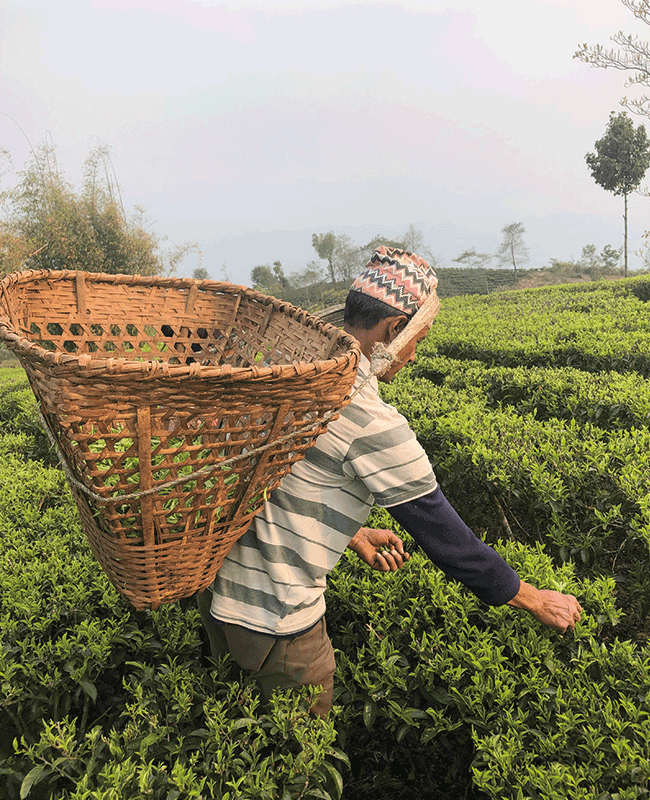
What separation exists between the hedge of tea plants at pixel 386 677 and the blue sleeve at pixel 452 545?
34 cm

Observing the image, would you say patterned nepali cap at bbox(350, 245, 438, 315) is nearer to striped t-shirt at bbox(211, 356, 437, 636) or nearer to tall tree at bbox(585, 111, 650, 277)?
striped t-shirt at bbox(211, 356, 437, 636)

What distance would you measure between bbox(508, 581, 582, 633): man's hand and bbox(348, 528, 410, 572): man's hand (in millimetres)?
450

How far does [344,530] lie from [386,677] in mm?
569

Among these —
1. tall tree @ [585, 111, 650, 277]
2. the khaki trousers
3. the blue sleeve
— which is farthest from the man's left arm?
tall tree @ [585, 111, 650, 277]

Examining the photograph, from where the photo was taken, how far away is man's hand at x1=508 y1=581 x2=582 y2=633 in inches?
62.1

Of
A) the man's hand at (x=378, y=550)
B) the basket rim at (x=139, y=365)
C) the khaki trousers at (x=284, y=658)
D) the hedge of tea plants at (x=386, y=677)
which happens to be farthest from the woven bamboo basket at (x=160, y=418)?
the man's hand at (x=378, y=550)

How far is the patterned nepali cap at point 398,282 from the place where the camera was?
5.14 ft

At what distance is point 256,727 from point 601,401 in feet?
9.84

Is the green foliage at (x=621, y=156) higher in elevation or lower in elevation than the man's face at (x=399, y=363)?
higher

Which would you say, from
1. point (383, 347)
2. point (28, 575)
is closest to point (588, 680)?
point (383, 347)

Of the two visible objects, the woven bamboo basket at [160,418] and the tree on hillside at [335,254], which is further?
the tree on hillside at [335,254]

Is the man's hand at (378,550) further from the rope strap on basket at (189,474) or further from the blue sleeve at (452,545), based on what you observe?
the rope strap on basket at (189,474)

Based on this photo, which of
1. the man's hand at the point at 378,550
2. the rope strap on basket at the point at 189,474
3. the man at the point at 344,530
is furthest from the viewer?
the man's hand at the point at 378,550

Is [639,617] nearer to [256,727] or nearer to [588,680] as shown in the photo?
[588,680]
